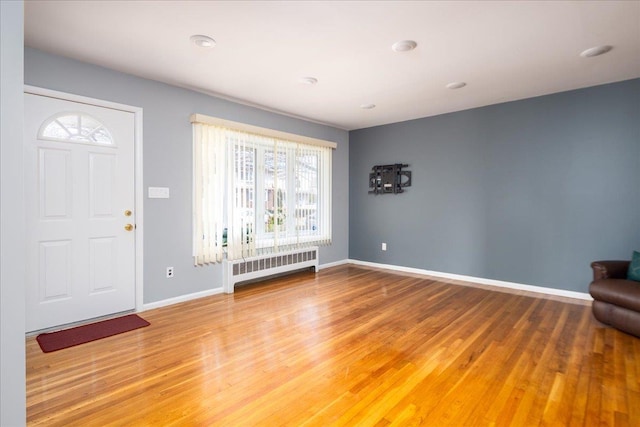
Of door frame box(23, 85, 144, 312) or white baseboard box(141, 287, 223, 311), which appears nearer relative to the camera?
door frame box(23, 85, 144, 312)

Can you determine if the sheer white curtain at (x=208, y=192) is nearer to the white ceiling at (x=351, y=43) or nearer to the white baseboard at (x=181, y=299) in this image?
the white baseboard at (x=181, y=299)

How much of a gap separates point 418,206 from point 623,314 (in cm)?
291

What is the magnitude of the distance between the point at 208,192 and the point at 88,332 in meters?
1.91

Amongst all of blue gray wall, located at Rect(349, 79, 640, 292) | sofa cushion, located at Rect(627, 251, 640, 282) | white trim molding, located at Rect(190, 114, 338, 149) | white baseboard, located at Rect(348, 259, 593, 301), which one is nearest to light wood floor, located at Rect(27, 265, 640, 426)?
white baseboard, located at Rect(348, 259, 593, 301)

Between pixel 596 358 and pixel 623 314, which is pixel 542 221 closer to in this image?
pixel 623 314

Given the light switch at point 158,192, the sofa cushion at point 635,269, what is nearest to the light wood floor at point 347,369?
the sofa cushion at point 635,269

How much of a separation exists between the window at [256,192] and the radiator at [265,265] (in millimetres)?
116

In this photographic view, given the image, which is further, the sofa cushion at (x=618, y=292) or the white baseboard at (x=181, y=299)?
the white baseboard at (x=181, y=299)

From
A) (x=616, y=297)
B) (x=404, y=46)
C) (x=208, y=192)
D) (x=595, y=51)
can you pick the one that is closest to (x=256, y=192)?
(x=208, y=192)

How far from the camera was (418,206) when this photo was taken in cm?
540

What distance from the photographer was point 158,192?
12.1 feet

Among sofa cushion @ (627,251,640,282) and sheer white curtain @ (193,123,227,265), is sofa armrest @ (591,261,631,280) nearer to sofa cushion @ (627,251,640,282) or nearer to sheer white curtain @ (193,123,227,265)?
sofa cushion @ (627,251,640,282)

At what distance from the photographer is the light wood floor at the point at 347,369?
1836 mm

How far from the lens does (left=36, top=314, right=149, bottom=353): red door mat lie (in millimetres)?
2721
